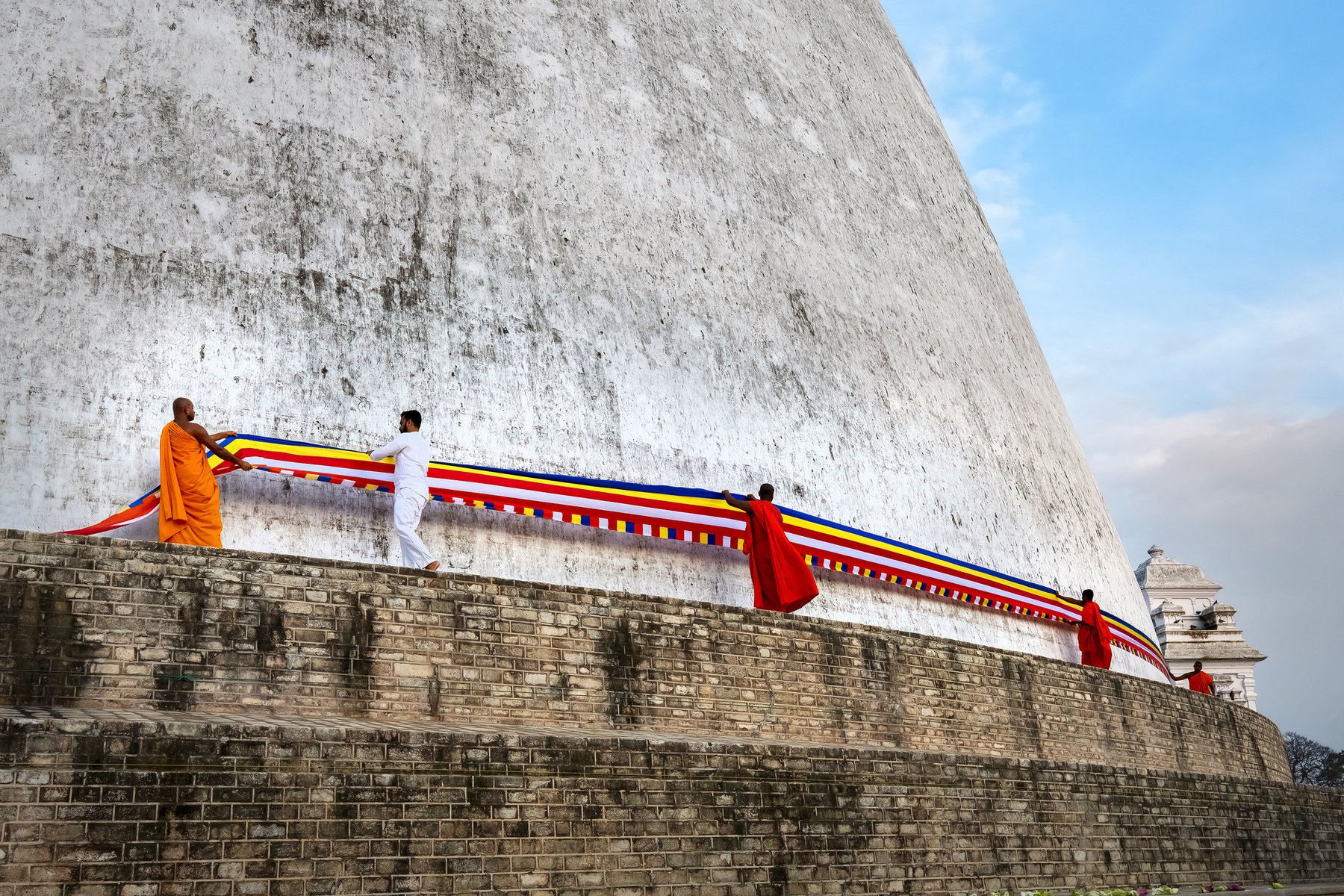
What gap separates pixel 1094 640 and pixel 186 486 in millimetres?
6971

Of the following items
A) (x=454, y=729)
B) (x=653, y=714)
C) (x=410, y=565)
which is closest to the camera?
(x=454, y=729)

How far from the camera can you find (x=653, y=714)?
522 cm

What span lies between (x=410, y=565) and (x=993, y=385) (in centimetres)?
639

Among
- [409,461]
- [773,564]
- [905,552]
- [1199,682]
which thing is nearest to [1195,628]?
[1199,682]

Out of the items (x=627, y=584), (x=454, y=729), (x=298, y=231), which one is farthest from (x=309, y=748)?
(x=298, y=231)

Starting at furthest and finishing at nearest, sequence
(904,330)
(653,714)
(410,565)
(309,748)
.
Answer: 1. (904,330)
2. (410,565)
3. (653,714)
4. (309,748)

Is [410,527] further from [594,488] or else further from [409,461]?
[594,488]

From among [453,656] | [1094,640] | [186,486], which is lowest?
[453,656]

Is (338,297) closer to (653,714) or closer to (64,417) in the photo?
(64,417)

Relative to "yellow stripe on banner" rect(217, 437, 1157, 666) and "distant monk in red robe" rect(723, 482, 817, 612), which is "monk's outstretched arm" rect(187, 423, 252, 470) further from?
"distant monk in red robe" rect(723, 482, 817, 612)

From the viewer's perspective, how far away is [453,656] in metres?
4.75

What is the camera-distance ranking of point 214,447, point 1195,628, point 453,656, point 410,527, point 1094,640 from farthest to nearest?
point 1195,628 < point 1094,640 < point 410,527 < point 214,447 < point 453,656

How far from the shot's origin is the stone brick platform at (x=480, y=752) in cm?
336

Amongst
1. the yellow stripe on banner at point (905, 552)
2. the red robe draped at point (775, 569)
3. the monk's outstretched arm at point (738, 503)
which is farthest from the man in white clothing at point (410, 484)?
the yellow stripe on banner at point (905, 552)
